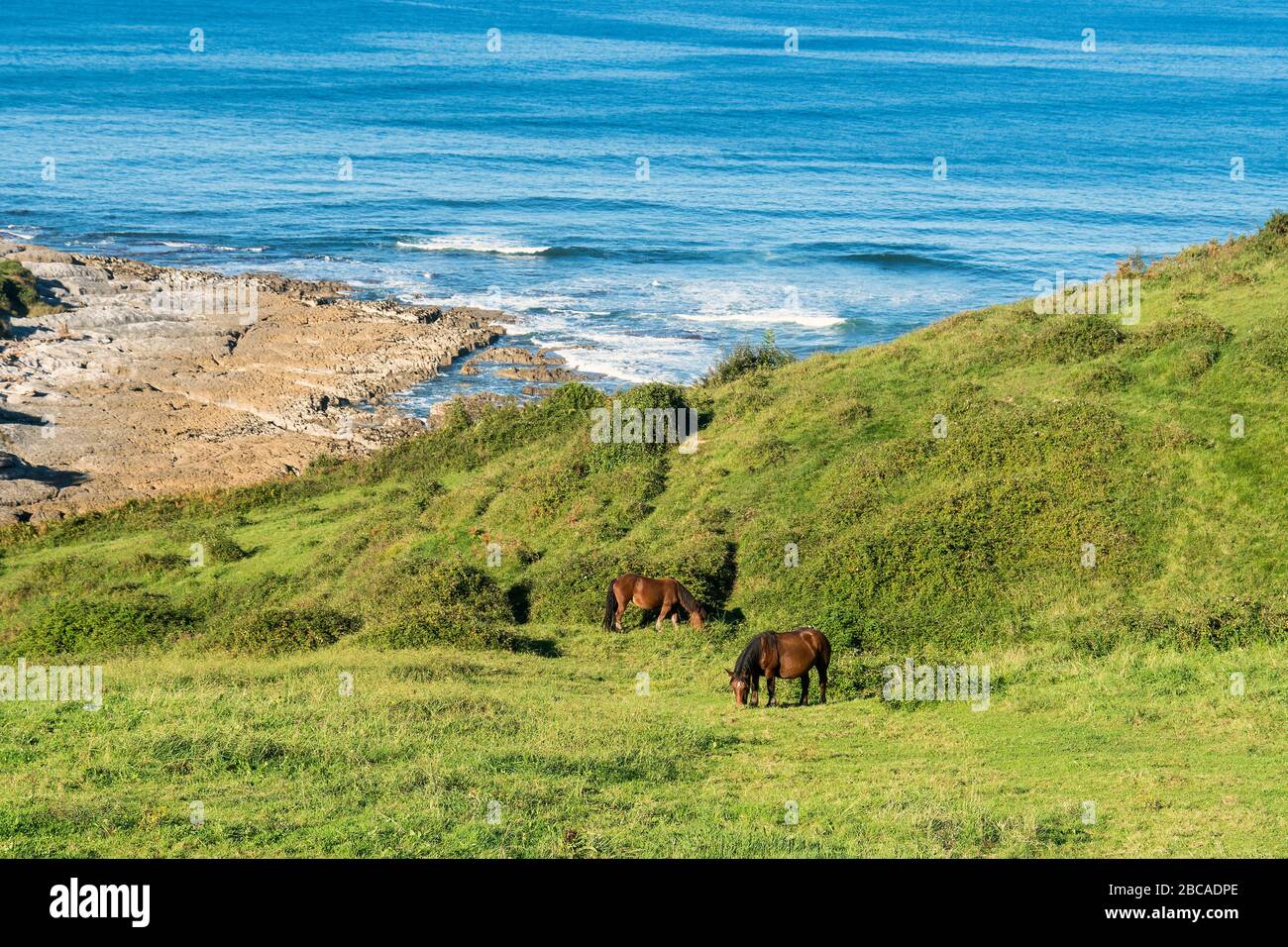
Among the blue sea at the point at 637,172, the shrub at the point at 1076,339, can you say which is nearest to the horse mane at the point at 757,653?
the shrub at the point at 1076,339

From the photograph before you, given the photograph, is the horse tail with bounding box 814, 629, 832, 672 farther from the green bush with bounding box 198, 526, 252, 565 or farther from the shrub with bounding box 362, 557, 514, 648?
the green bush with bounding box 198, 526, 252, 565

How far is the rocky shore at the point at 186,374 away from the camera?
151 feet

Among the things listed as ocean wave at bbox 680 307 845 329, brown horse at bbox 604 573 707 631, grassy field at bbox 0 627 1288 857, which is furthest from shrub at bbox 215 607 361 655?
ocean wave at bbox 680 307 845 329

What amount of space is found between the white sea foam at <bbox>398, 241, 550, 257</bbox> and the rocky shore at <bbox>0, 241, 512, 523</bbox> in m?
14.4

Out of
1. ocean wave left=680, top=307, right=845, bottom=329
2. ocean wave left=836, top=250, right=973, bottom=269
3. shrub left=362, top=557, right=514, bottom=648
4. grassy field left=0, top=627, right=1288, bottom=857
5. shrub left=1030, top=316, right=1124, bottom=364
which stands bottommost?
grassy field left=0, top=627, right=1288, bottom=857

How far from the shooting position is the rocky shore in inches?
1813

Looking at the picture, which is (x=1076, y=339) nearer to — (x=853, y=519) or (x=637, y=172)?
(x=853, y=519)

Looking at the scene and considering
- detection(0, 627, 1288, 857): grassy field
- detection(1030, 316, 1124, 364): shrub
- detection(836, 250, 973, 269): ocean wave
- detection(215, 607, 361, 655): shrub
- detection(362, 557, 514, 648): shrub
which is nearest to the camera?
detection(0, 627, 1288, 857): grassy field

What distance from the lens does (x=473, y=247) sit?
3305 inches

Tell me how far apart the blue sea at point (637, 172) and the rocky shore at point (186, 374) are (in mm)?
4320

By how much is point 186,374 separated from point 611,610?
1410 inches

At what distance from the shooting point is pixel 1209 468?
28344 mm

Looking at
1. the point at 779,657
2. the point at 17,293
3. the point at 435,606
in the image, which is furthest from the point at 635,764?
the point at 17,293

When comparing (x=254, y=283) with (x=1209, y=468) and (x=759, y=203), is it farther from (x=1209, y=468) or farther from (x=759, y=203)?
(x=1209, y=468)
